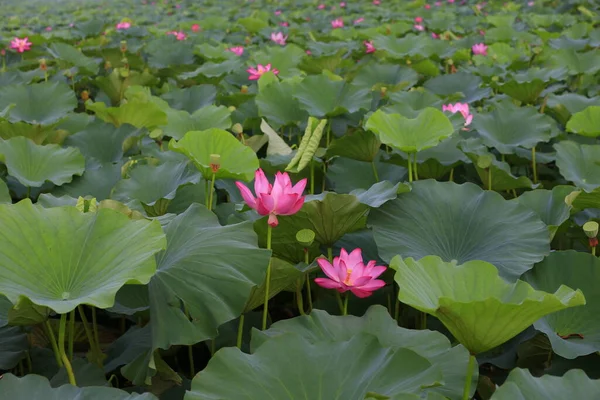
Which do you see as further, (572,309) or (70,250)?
(572,309)

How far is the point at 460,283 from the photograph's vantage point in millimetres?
868

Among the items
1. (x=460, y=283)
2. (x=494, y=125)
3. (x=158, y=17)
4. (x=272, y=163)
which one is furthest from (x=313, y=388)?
(x=158, y=17)

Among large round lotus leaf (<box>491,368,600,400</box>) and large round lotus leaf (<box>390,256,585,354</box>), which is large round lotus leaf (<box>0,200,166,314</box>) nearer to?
large round lotus leaf (<box>390,256,585,354</box>)

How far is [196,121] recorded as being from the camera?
6.06 ft

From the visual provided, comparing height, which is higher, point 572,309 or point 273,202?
point 273,202

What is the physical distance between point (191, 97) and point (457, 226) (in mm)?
1257

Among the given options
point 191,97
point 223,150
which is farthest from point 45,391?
point 191,97

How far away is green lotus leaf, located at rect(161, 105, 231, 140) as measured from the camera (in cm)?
182

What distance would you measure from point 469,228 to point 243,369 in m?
0.59

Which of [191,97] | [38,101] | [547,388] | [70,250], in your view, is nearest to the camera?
[547,388]

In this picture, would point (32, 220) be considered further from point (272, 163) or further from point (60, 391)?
point (272, 163)

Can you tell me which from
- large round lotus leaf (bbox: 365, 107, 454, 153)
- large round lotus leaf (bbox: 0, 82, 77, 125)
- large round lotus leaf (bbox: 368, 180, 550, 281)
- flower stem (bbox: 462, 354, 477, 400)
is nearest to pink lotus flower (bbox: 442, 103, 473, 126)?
large round lotus leaf (bbox: 365, 107, 454, 153)

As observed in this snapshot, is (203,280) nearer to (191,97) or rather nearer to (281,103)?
(281,103)

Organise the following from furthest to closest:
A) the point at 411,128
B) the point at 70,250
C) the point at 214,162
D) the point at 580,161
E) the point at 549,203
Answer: the point at 580,161 < the point at 411,128 < the point at 549,203 < the point at 214,162 < the point at 70,250
